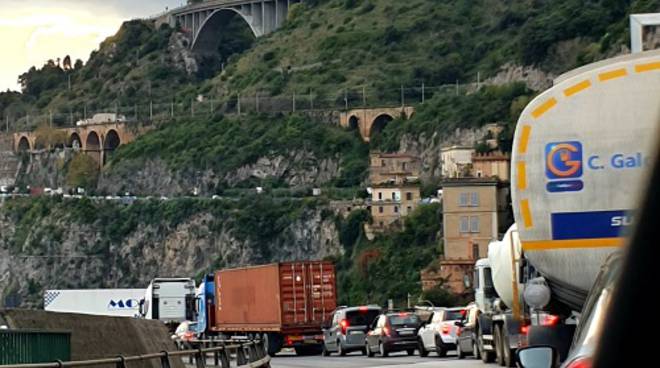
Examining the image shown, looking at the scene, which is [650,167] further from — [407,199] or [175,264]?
[175,264]

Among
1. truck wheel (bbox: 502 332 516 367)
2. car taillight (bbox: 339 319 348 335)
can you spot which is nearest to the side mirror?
truck wheel (bbox: 502 332 516 367)

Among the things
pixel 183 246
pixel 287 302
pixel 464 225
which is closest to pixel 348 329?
pixel 287 302

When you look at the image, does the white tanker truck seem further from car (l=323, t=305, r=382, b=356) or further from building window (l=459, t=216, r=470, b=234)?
building window (l=459, t=216, r=470, b=234)

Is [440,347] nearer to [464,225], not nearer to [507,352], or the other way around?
[507,352]

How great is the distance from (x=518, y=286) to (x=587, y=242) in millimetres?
9146

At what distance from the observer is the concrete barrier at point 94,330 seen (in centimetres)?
2242

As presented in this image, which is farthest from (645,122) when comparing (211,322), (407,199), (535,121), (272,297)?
(407,199)

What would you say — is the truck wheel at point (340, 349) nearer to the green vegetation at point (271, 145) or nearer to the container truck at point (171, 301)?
the container truck at point (171, 301)

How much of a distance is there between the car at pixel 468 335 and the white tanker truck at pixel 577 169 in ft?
58.3

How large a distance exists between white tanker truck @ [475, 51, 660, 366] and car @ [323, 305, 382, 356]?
28.9m

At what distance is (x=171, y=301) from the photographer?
67188 mm

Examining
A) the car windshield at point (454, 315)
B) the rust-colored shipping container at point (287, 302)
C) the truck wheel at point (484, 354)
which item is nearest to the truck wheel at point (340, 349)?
the rust-colored shipping container at point (287, 302)

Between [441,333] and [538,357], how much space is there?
36.1m

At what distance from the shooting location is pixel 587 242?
17969 millimetres
